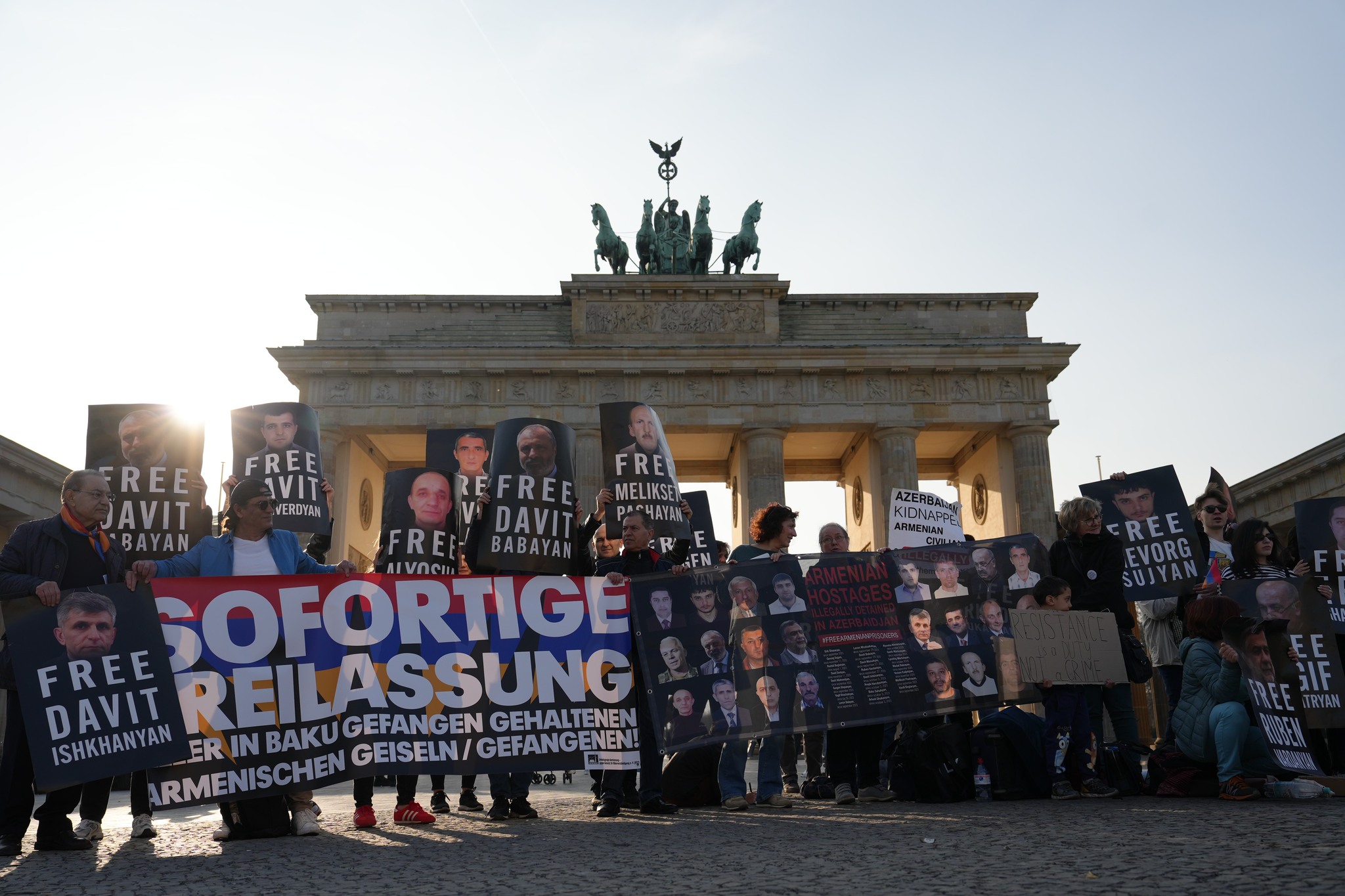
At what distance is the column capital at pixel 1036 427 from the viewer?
111 feet

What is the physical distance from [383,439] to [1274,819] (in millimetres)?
32653

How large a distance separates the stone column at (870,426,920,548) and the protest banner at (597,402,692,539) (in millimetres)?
24996

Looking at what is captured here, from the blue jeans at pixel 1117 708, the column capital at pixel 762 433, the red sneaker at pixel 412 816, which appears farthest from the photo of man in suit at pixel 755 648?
the column capital at pixel 762 433

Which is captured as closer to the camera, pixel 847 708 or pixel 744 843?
pixel 744 843

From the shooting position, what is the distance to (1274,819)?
213 inches

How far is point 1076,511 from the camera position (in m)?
7.82

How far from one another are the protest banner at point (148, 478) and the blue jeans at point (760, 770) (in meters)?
4.18

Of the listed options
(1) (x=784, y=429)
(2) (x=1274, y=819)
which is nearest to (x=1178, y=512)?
(2) (x=1274, y=819)

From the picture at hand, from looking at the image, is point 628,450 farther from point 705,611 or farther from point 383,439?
point 383,439

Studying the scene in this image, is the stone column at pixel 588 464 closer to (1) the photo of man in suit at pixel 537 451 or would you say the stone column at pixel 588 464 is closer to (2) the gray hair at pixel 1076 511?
(1) the photo of man in suit at pixel 537 451

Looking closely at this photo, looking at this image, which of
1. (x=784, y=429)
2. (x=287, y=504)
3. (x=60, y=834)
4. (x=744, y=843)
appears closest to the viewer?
(x=744, y=843)

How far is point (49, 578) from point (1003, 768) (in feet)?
19.5

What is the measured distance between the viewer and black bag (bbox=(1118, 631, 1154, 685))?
7492 mm

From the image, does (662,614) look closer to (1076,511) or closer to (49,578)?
(1076,511)
